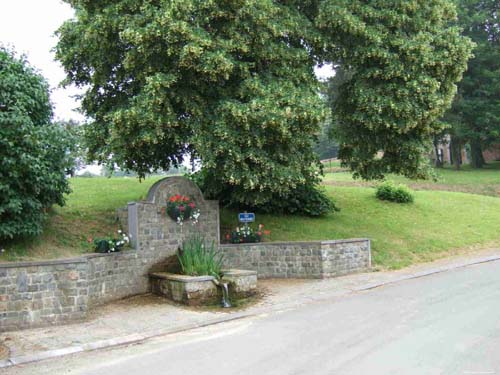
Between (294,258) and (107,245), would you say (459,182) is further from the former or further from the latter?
(107,245)

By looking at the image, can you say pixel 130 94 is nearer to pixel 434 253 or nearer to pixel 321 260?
pixel 321 260

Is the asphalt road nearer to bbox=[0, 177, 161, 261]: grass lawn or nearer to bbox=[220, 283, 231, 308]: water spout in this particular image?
bbox=[220, 283, 231, 308]: water spout

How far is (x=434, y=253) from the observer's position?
16.4 meters

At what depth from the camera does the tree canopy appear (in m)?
11.3

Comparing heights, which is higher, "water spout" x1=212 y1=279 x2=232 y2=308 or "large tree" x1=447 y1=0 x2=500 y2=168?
"large tree" x1=447 y1=0 x2=500 y2=168

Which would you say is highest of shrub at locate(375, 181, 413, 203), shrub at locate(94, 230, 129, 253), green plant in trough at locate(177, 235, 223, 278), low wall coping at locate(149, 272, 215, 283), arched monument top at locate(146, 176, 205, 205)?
arched monument top at locate(146, 176, 205, 205)

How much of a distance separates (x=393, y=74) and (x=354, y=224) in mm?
6014

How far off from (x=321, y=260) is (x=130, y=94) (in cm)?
676

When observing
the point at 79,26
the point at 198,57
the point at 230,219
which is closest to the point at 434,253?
the point at 230,219

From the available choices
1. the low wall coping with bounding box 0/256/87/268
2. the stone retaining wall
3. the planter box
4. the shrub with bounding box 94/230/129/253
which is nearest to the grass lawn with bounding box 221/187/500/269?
the stone retaining wall

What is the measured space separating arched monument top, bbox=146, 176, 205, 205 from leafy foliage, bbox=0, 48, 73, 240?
85.7 inches

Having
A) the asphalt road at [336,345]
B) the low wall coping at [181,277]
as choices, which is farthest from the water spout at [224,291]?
the asphalt road at [336,345]

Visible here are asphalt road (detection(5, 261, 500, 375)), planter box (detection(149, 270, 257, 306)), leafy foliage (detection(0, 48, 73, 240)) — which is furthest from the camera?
planter box (detection(149, 270, 257, 306))

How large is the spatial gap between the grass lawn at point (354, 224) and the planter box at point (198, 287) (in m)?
1.99
